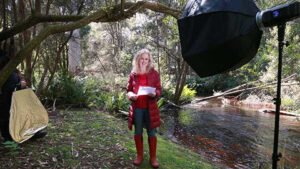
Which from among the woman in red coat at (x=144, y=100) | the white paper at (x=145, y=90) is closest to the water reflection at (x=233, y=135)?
the woman in red coat at (x=144, y=100)

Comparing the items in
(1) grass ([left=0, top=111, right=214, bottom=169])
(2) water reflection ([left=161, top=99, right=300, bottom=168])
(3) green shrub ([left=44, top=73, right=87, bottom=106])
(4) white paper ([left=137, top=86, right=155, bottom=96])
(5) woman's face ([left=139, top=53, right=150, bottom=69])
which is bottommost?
(2) water reflection ([left=161, top=99, right=300, bottom=168])

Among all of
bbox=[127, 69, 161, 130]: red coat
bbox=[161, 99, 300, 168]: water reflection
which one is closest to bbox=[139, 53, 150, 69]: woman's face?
bbox=[127, 69, 161, 130]: red coat

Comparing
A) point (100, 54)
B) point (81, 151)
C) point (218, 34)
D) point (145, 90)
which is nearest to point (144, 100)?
point (145, 90)

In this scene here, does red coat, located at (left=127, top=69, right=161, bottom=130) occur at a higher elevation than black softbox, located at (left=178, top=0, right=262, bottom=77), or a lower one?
lower

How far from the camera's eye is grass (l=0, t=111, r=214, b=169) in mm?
3922

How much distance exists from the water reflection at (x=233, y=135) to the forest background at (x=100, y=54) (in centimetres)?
142

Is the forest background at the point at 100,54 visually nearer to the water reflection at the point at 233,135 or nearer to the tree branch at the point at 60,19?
the tree branch at the point at 60,19

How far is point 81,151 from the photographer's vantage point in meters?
4.45

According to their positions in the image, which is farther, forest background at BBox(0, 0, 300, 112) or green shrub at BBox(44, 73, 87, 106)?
green shrub at BBox(44, 73, 87, 106)

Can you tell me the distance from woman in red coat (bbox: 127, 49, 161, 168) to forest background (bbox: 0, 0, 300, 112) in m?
0.62

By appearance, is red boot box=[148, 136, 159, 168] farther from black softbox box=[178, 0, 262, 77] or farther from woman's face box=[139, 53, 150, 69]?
black softbox box=[178, 0, 262, 77]

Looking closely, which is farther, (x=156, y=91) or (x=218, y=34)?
(x=156, y=91)

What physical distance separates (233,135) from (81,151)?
5709 millimetres

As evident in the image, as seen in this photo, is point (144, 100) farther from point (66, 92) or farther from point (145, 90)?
point (66, 92)
